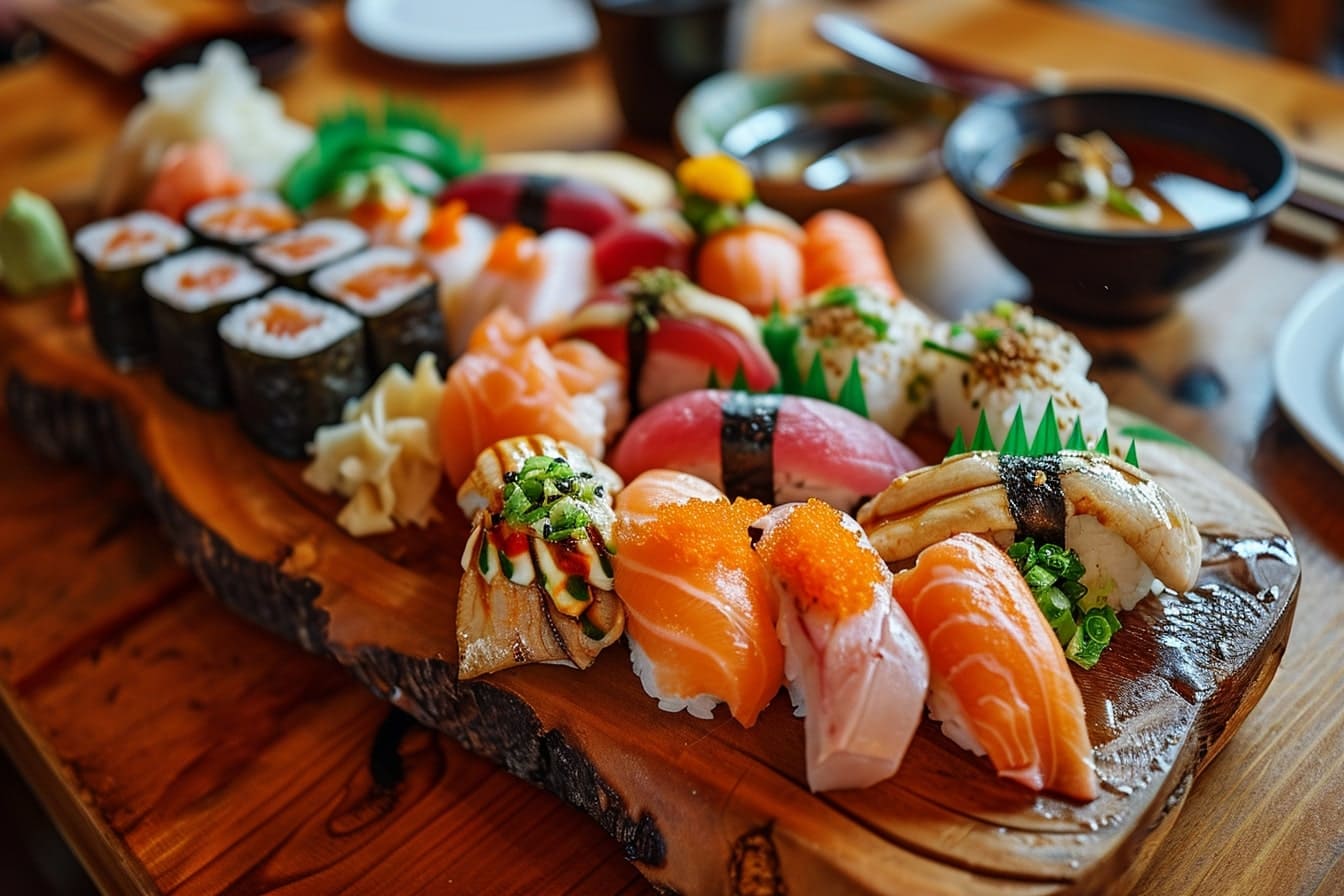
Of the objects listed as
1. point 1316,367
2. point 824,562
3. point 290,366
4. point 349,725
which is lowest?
point 349,725

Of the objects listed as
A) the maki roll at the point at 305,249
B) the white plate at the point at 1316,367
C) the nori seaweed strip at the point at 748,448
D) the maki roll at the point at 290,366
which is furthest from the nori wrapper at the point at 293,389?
the white plate at the point at 1316,367

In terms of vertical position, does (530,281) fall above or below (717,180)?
below

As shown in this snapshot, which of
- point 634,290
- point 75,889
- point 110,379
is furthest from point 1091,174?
point 75,889

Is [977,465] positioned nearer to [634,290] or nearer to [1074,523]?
[1074,523]

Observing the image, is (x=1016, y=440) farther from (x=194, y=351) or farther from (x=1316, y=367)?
(x=194, y=351)

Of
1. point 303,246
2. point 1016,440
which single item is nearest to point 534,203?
point 303,246
